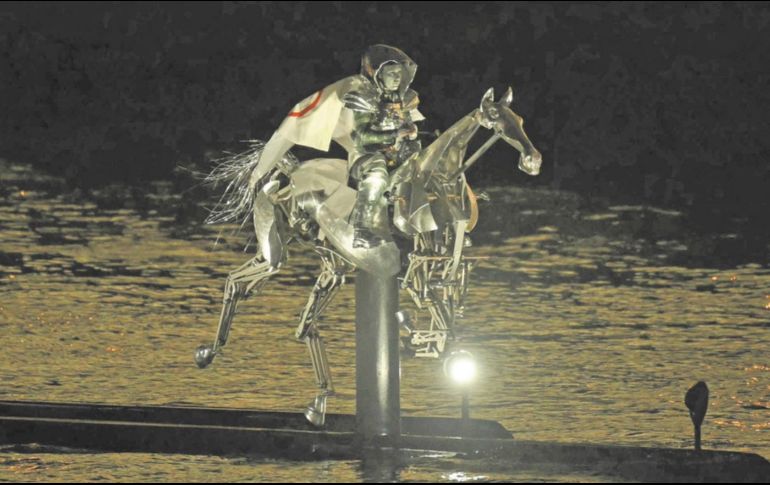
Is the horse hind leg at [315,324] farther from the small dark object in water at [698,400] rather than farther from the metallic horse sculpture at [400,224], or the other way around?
the small dark object in water at [698,400]

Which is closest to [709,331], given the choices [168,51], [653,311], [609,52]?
[653,311]

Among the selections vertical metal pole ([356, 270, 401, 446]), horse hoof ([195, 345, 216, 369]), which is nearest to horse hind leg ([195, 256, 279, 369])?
horse hoof ([195, 345, 216, 369])

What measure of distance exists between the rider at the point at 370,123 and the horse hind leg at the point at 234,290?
0.59 metres

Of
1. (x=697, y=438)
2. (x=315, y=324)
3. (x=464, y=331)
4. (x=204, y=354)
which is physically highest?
(x=464, y=331)

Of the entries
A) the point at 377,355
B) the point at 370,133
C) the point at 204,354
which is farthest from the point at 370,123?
the point at 204,354

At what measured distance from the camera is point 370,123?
8.91 m

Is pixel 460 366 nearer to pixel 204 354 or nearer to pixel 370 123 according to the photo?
pixel 370 123

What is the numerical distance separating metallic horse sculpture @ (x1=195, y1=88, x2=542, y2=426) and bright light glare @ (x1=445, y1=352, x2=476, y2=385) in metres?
0.08

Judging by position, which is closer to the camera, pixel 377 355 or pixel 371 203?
pixel 371 203

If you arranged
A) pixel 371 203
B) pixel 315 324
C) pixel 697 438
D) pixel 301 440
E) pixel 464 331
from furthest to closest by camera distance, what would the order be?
pixel 464 331, pixel 315 324, pixel 301 440, pixel 371 203, pixel 697 438

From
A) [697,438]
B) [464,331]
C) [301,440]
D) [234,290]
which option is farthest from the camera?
[464,331]

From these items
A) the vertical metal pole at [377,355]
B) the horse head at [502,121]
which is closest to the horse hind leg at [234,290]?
the vertical metal pole at [377,355]

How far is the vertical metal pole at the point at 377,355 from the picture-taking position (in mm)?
8961

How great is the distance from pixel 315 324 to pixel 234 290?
0.34 meters
